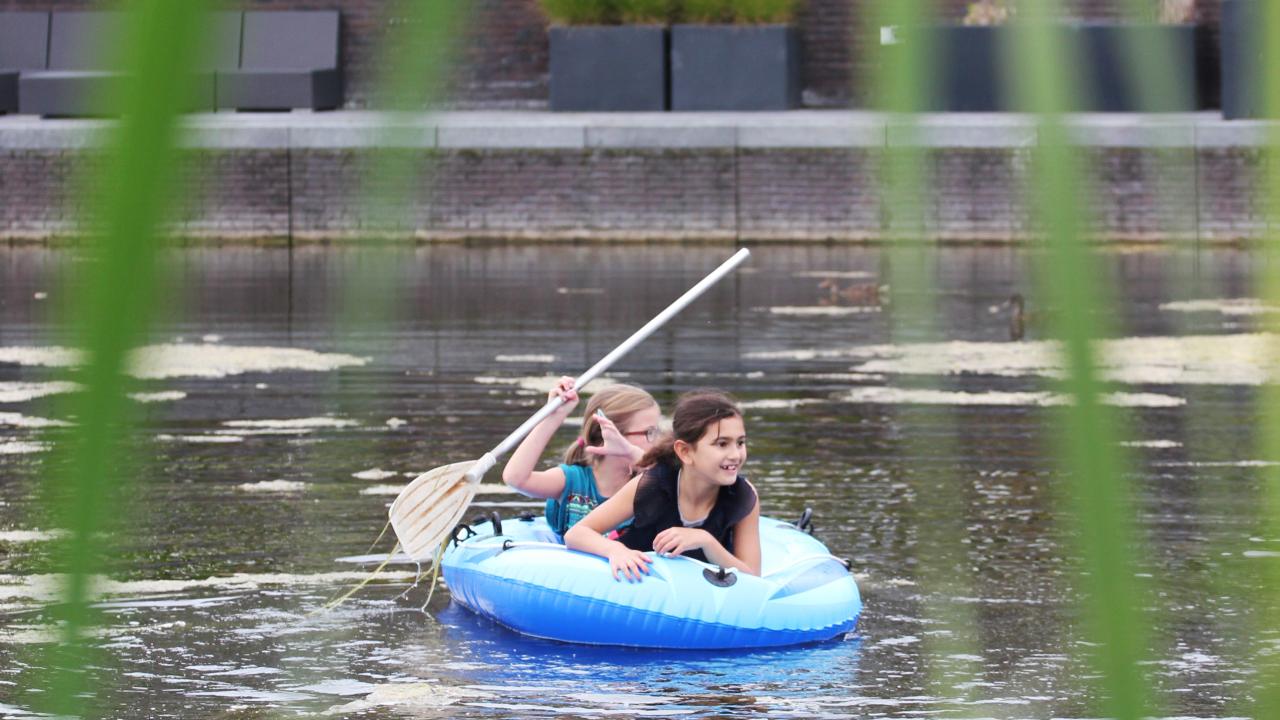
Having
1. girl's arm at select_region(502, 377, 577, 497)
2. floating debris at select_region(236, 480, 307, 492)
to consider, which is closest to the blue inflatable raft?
girl's arm at select_region(502, 377, 577, 497)

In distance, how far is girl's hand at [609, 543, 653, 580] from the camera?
5.93m

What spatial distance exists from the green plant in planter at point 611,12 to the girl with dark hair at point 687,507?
52.1ft

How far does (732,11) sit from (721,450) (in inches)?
660

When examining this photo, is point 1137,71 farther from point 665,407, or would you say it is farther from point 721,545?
point 665,407

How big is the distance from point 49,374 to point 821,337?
13.0 m

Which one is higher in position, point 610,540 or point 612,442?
point 612,442

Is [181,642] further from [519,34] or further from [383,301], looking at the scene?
[519,34]

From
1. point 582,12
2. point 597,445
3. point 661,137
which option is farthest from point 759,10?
point 597,445

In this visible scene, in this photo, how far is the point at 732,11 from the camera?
71.9 feet

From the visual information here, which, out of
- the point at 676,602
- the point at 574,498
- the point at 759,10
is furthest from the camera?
the point at 759,10

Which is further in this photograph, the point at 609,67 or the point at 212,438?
the point at 609,67

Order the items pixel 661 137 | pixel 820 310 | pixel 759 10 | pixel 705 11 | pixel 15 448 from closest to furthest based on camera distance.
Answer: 1. pixel 15 448
2. pixel 820 310
3. pixel 661 137
4. pixel 705 11
5. pixel 759 10

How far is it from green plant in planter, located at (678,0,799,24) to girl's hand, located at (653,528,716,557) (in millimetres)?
16138

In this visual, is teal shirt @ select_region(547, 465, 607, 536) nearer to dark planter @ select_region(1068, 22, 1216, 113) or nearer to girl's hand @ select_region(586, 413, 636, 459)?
girl's hand @ select_region(586, 413, 636, 459)
